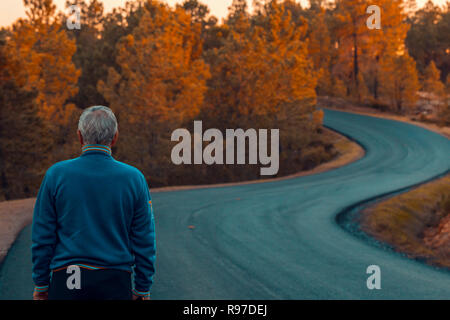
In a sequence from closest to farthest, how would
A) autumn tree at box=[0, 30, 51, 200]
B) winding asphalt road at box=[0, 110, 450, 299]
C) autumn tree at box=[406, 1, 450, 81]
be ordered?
winding asphalt road at box=[0, 110, 450, 299] → autumn tree at box=[0, 30, 51, 200] → autumn tree at box=[406, 1, 450, 81]

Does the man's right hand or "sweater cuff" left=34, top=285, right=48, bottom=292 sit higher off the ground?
"sweater cuff" left=34, top=285, right=48, bottom=292

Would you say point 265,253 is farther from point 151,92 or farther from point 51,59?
point 51,59

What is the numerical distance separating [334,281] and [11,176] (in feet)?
71.5

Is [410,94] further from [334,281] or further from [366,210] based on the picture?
[334,281]

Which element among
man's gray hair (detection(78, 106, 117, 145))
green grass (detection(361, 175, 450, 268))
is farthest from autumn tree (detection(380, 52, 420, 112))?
man's gray hair (detection(78, 106, 117, 145))

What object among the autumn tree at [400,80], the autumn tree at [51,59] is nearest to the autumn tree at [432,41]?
the autumn tree at [400,80]

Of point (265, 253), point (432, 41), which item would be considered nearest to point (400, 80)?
point (432, 41)

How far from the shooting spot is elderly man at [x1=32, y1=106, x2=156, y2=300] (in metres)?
2.88

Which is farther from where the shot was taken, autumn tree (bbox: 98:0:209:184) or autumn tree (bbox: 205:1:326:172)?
autumn tree (bbox: 205:1:326:172)

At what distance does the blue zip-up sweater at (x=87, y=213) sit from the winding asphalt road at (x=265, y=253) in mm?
3444

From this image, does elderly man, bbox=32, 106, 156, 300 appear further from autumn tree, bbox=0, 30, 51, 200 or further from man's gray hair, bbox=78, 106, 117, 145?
autumn tree, bbox=0, 30, 51, 200

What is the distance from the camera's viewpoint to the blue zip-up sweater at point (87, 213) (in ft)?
9.47
